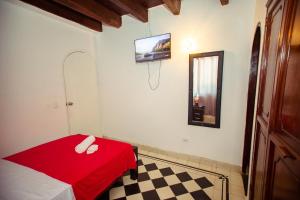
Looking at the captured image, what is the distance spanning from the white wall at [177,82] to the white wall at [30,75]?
0.97 meters

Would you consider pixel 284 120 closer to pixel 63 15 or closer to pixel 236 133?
pixel 236 133

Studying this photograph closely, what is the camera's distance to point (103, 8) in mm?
2562

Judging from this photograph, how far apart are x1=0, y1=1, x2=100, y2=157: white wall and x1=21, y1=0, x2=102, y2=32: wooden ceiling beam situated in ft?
0.50

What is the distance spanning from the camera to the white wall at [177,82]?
7.34 ft

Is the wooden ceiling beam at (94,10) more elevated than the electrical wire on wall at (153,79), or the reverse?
the wooden ceiling beam at (94,10)

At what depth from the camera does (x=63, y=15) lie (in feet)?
8.64

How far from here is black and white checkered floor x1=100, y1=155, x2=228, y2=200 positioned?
1.94m

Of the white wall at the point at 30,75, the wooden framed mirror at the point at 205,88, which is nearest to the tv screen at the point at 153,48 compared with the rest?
the wooden framed mirror at the point at 205,88

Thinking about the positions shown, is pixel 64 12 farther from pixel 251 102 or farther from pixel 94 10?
pixel 251 102

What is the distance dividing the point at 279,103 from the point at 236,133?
5.77 feet

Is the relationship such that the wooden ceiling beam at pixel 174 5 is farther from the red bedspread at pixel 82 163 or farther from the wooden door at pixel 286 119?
the red bedspread at pixel 82 163

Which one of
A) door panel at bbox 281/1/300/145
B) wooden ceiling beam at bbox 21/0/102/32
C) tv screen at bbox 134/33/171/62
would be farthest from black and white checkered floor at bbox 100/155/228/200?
wooden ceiling beam at bbox 21/0/102/32

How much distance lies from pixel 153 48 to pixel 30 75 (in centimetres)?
207

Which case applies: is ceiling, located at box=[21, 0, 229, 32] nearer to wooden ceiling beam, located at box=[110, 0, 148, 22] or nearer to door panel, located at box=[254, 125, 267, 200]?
wooden ceiling beam, located at box=[110, 0, 148, 22]
